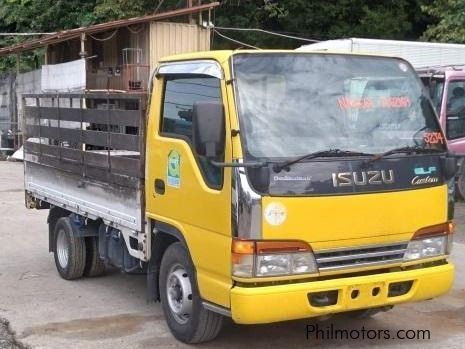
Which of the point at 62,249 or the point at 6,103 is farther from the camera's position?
the point at 6,103

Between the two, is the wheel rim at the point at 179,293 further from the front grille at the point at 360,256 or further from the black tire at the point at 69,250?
the black tire at the point at 69,250

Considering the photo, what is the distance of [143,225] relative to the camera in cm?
558

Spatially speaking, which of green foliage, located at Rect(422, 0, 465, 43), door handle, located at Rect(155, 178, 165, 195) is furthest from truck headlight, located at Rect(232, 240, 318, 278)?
green foliage, located at Rect(422, 0, 465, 43)

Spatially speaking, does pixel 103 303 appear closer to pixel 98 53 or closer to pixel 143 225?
pixel 143 225

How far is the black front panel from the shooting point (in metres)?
4.46

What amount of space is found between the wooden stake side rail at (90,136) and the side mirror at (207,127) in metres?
1.16

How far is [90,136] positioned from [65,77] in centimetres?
1358

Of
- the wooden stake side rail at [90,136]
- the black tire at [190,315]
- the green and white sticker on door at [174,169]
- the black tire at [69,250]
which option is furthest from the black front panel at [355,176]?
the black tire at [69,250]

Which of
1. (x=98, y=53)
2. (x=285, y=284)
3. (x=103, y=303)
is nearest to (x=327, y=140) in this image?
(x=285, y=284)

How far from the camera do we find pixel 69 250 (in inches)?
283

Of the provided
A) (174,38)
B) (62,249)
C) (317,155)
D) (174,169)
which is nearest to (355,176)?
(317,155)

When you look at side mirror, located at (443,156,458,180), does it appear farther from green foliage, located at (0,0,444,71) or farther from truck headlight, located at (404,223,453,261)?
green foliage, located at (0,0,444,71)

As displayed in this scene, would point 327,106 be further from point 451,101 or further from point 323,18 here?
point 323,18

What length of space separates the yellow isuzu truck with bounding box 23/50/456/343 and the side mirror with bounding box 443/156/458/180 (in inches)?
0.5
